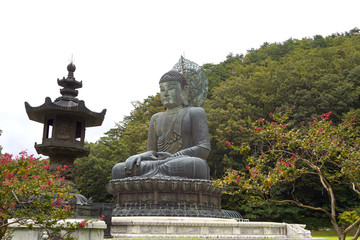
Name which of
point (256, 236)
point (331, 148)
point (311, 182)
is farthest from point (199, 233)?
point (311, 182)

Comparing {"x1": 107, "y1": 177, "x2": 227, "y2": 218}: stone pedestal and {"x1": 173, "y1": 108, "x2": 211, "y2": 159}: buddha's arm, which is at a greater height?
{"x1": 173, "y1": 108, "x2": 211, "y2": 159}: buddha's arm

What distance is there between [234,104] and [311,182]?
262 inches

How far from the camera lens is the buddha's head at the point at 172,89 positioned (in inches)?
504

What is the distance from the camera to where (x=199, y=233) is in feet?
26.9

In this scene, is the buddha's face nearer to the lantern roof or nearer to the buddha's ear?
the buddha's ear

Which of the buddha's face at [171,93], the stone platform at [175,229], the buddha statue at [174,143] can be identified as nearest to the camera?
the stone platform at [175,229]

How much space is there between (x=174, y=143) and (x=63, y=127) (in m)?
3.48

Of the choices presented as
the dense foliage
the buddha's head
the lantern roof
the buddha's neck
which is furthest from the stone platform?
the dense foliage

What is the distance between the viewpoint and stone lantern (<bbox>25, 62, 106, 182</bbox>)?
38.5 feet

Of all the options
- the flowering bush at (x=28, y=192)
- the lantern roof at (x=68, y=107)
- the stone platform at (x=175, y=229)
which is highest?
the lantern roof at (x=68, y=107)

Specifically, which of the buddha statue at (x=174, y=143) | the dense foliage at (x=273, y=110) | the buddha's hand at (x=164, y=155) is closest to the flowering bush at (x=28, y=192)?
the buddha statue at (x=174, y=143)

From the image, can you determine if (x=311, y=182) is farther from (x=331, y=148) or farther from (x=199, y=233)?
(x=331, y=148)

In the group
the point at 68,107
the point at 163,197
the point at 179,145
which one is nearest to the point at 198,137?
the point at 179,145

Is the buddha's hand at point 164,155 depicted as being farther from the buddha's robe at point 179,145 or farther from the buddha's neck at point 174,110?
the buddha's neck at point 174,110
